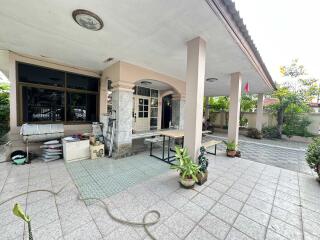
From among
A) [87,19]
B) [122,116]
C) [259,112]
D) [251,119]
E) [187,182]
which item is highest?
[87,19]

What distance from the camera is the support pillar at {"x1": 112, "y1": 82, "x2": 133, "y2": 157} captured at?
4.28 meters

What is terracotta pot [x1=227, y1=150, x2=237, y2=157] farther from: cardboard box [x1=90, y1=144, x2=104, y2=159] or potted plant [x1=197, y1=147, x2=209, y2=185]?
cardboard box [x1=90, y1=144, x2=104, y2=159]

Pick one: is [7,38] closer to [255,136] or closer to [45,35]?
[45,35]

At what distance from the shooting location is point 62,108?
187 inches

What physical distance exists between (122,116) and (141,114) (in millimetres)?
2900

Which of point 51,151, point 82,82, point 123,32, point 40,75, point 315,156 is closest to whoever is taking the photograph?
point 123,32

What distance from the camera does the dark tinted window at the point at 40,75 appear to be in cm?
403

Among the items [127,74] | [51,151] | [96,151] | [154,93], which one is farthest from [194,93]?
[154,93]

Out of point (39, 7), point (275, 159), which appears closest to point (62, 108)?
point (39, 7)

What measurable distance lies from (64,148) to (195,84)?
3.89 metres

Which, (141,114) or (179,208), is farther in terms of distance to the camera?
(141,114)

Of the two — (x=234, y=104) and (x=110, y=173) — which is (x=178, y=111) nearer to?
(x=234, y=104)

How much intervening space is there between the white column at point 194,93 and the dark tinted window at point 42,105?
4.38 m

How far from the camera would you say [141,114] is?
7.23 m
